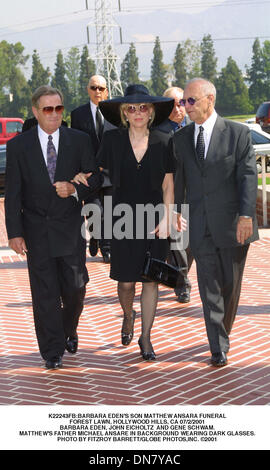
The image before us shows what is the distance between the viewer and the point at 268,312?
24.7 ft

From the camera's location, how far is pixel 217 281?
5820mm

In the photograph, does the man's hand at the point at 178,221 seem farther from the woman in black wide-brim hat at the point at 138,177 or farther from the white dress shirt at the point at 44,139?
the white dress shirt at the point at 44,139

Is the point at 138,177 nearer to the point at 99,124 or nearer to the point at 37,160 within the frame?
the point at 37,160

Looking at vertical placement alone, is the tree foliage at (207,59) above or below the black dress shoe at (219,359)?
below

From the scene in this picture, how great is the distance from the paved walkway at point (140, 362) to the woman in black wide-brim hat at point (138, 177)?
41 cm

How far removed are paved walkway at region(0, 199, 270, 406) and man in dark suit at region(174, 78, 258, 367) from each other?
33 cm

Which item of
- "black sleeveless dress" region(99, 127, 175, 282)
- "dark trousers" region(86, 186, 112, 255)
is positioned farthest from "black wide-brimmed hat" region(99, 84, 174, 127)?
"dark trousers" region(86, 186, 112, 255)

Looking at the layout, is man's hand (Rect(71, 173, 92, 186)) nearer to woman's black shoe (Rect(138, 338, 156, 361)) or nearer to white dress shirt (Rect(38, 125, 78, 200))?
white dress shirt (Rect(38, 125, 78, 200))

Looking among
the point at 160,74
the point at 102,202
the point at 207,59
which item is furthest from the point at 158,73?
the point at 102,202

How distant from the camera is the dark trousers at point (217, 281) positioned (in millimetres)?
5793

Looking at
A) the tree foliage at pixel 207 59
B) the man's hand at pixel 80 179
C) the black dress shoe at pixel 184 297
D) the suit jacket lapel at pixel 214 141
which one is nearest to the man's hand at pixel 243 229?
the suit jacket lapel at pixel 214 141

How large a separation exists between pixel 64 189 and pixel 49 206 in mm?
168

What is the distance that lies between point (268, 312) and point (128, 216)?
7.16 ft

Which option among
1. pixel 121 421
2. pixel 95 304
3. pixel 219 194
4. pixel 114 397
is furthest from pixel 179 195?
pixel 95 304
